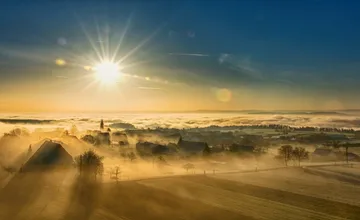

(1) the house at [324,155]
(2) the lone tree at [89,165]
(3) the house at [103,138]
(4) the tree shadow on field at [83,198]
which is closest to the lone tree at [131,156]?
(3) the house at [103,138]

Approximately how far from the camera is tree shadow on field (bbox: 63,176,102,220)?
49.6 meters

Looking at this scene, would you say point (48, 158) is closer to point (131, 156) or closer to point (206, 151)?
point (131, 156)

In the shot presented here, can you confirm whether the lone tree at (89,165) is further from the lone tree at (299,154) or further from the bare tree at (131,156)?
the lone tree at (299,154)

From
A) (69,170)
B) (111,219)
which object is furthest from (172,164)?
(111,219)

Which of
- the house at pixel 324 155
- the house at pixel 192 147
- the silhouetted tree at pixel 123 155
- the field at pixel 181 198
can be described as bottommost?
the field at pixel 181 198

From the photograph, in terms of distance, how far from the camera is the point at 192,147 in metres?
140

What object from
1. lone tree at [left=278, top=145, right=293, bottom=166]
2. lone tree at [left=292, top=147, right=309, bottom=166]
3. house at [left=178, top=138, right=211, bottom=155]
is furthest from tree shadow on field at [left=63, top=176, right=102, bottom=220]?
lone tree at [left=292, top=147, right=309, bottom=166]

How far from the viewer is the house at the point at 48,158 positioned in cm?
8353

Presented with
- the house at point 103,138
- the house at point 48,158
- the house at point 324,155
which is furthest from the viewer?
the house at point 103,138

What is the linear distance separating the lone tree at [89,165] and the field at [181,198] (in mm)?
2245

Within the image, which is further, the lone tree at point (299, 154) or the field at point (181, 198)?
the lone tree at point (299, 154)

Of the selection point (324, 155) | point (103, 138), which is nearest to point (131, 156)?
point (103, 138)

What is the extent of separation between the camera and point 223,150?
432 feet

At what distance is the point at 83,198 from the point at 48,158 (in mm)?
36490
